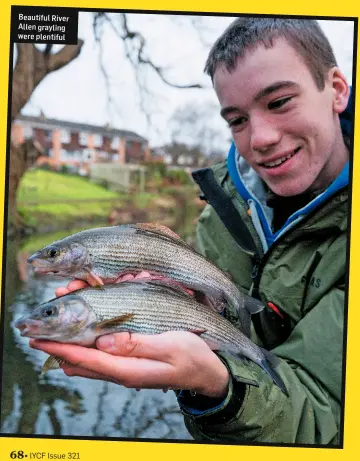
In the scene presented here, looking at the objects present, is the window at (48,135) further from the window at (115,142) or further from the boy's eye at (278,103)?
the boy's eye at (278,103)

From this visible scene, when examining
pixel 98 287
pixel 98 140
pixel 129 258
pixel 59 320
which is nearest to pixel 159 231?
pixel 129 258

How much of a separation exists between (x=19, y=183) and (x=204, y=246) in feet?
1.95

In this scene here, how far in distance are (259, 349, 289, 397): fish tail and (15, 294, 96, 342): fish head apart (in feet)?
1.23

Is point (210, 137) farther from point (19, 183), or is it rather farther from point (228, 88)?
point (19, 183)

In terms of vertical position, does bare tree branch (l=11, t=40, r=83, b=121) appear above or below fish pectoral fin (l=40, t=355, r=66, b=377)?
above

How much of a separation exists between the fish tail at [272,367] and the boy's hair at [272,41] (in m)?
0.63

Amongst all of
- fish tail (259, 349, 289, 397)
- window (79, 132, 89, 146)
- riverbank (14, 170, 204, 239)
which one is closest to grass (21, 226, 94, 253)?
riverbank (14, 170, 204, 239)

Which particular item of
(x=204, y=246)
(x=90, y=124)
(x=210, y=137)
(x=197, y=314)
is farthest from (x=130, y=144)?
(x=197, y=314)

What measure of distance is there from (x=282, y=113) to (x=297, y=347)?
530 millimetres

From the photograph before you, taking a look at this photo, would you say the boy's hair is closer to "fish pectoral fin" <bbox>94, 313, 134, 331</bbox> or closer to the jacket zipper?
the jacket zipper

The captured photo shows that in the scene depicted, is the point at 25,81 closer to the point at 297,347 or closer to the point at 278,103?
the point at 278,103

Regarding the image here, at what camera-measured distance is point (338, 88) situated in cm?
127

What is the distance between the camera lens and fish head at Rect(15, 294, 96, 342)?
948 millimetres

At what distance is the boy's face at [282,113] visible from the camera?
1.18 metres
